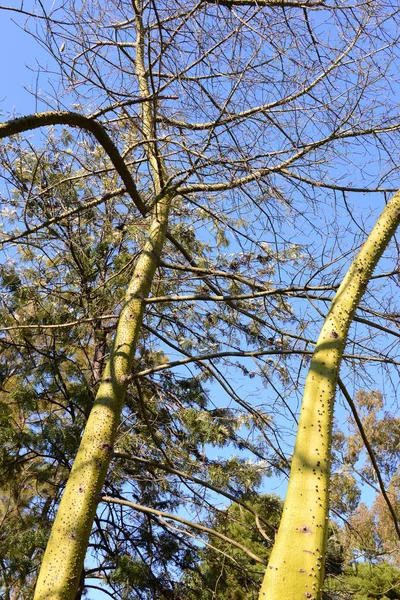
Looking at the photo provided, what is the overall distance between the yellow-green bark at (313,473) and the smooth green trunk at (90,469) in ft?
3.97

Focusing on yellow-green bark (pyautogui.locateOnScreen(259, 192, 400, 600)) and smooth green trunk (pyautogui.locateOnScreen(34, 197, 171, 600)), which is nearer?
yellow-green bark (pyautogui.locateOnScreen(259, 192, 400, 600))

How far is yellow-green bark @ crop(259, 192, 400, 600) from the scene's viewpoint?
1757 mm

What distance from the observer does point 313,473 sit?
194 centimetres

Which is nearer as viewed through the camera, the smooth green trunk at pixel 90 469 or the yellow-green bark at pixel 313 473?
the yellow-green bark at pixel 313 473

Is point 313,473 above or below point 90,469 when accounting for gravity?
below

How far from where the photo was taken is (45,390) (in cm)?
566

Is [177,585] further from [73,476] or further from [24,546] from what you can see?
[73,476]

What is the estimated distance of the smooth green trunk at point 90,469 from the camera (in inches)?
103

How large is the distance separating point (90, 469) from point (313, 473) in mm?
1394

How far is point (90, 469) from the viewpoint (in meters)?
2.94

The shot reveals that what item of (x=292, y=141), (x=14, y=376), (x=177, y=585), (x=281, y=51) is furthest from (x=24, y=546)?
(x=281, y=51)

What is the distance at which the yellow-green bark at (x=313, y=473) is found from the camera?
1.76 m

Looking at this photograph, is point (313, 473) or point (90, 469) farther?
point (90, 469)

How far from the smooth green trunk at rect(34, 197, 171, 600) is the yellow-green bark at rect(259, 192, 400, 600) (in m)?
1.21
